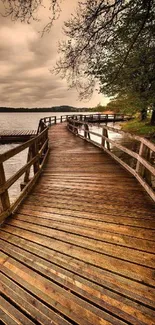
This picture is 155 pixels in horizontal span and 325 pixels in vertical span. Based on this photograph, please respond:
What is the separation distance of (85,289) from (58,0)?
6209mm

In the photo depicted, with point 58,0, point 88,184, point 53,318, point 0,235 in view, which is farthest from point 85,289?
point 58,0

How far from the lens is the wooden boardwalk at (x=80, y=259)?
5.41 feet

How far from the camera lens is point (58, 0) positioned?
4762 millimetres

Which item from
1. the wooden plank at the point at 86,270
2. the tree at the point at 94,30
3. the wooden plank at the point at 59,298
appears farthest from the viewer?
the tree at the point at 94,30

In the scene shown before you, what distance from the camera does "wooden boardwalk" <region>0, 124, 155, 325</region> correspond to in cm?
165

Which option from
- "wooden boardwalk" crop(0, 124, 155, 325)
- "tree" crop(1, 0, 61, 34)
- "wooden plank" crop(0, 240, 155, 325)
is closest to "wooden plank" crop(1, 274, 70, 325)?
"wooden boardwalk" crop(0, 124, 155, 325)

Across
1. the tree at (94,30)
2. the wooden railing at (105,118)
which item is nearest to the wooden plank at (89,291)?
the tree at (94,30)

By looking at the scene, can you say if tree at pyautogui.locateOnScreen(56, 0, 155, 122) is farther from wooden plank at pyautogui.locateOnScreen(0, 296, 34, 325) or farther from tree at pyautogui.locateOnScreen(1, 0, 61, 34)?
wooden plank at pyautogui.locateOnScreen(0, 296, 34, 325)

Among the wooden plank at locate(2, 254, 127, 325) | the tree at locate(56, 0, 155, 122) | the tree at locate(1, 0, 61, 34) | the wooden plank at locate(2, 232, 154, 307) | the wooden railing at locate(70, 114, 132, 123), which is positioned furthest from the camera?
the wooden railing at locate(70, 114, 132, 123)

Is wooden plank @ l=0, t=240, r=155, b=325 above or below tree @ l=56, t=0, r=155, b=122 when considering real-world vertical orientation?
below

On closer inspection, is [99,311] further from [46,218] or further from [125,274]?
[46,218]

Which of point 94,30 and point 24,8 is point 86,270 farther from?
point 94,30

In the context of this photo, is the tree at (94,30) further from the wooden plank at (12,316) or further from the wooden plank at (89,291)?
the wooden plank at (12,316)

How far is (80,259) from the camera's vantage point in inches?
87.7
